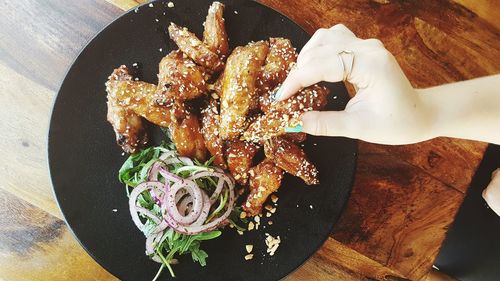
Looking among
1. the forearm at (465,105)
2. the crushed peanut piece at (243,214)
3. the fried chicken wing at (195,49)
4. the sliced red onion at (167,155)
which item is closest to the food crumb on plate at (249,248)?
the crushed peanut piece at (243,214)

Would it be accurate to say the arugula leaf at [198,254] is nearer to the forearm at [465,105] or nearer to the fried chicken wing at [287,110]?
the fried chicken wing at [287,110]

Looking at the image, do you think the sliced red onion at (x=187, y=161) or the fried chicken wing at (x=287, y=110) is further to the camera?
the sliced red onion at (x=187, y=161)

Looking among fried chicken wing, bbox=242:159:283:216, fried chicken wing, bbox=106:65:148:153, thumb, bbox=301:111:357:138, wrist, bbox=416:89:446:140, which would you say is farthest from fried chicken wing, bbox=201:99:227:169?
wrist, bbox=416:89:446:140

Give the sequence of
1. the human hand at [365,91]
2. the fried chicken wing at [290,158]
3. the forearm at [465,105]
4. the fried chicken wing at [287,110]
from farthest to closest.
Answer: the fried chicken wing at [290,158] < the fried chicken wing at [287,110] < the forearm at [465,105] < the human hand at [365,91]

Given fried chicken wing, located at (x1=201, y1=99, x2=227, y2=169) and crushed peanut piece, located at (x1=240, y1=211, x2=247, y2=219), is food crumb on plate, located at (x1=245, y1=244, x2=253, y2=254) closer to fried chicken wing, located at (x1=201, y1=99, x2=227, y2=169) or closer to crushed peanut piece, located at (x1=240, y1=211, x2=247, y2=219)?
crushed peanut piece, located at (x1=240, y1=211, x2=247, y2=219)

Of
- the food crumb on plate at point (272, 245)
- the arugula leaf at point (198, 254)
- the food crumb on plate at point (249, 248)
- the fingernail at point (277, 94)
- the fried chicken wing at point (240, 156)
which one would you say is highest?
the fingernail at point (277, 94)

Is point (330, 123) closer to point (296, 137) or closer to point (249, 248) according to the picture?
point (296, 137)
